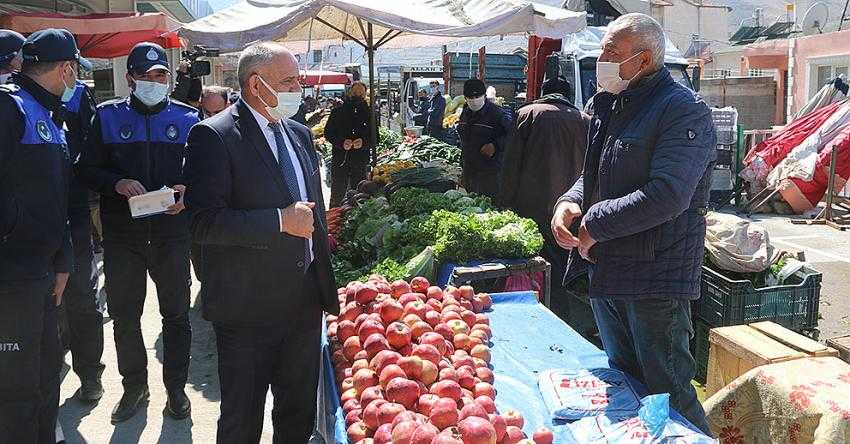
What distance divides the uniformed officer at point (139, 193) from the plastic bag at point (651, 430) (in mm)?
2740

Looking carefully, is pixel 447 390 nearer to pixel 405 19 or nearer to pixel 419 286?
pixel 419 286

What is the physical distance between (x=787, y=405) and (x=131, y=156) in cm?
366

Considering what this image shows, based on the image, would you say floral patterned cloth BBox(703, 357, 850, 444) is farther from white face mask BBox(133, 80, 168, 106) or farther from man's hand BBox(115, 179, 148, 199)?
white face mask BBox(133, 80, 168, 106)

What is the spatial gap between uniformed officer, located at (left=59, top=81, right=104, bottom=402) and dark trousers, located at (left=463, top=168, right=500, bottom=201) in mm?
4384

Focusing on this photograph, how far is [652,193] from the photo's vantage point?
249cm

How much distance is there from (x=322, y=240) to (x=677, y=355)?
158 centimetres

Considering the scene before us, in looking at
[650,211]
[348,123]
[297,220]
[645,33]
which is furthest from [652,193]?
[348,123]

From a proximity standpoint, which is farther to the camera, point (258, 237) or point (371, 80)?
point (371, 80)

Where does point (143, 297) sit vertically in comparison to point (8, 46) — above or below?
below

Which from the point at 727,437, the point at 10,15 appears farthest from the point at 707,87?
the point at 727,437

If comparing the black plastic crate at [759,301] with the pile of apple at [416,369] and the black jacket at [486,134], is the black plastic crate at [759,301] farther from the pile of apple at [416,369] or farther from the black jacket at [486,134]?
the black jacket at [486,134]

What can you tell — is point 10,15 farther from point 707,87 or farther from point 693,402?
point 707,87

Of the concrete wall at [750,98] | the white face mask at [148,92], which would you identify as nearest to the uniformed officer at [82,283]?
the white face mask at [148,92]

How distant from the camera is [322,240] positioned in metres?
3.13
